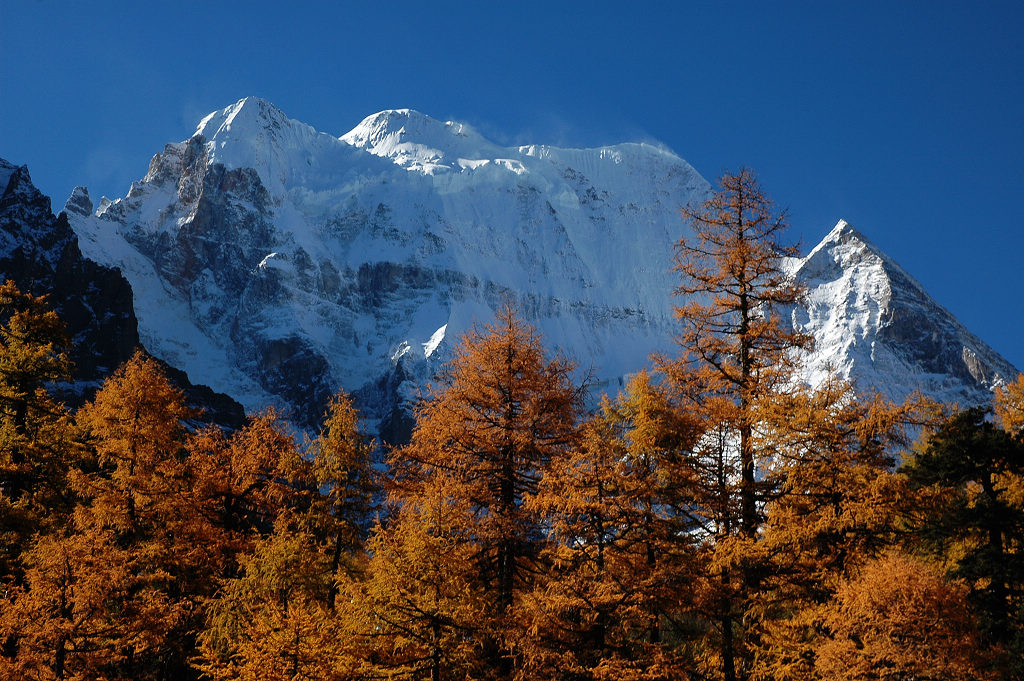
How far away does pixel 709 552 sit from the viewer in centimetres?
1573

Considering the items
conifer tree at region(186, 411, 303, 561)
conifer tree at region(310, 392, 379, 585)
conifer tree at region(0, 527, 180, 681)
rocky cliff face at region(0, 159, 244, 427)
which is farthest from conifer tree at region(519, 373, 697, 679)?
rocky cliff face at region(0, 159, 244, 427)

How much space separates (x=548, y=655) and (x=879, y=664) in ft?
19.5

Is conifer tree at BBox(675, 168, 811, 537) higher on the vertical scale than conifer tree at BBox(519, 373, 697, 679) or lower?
higher

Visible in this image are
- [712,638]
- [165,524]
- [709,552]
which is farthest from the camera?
[165,524]

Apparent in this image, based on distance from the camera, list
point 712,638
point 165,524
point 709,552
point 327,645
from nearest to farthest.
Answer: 1. point 327,645
2. point 709,552
3. point 712,638
4. point 165,524

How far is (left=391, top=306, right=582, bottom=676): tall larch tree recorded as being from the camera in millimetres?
16859

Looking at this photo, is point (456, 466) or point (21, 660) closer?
point (21, 660)

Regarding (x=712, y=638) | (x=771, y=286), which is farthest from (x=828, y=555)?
(x=771, y=286)

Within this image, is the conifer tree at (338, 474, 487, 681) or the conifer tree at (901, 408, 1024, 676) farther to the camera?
the conifer tree at (901, 408, 1024, 676)

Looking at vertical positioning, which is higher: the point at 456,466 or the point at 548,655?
the point at 456,466

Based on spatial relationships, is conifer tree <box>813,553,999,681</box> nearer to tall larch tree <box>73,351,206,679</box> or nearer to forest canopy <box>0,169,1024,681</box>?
forest canopy <box>0,169,1024,681</box>

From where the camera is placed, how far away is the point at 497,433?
57.4ft

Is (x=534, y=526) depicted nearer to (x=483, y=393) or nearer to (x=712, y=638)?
(x=483, y=393)

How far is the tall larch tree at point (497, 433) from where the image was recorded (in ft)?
55.3
